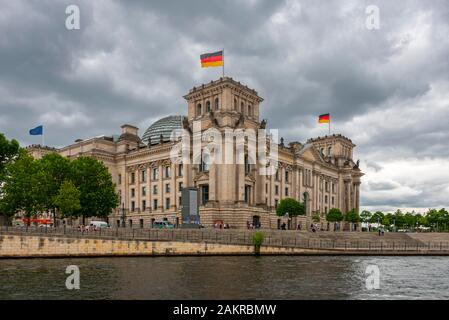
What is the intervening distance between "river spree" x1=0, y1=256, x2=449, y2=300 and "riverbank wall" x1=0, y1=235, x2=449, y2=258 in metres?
9.88

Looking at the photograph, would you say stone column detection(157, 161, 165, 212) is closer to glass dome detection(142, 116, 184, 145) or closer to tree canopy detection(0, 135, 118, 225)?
glass dome detection(142, 116, 184, 145)

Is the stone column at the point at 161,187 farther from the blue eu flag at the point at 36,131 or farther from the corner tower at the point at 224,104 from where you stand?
the blue eu flag at the point at 36,131

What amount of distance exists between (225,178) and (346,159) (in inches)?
2509

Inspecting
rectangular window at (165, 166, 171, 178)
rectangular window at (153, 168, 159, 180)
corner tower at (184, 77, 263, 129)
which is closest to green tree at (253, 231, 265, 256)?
corner tower at (184, 77, 263, 129)

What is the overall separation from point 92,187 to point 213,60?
99.4ft

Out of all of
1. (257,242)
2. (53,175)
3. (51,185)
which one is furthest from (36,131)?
(257,242)

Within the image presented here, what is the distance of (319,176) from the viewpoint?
127m

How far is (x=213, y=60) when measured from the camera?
3231 inches

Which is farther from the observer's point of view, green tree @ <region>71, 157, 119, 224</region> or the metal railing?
green tree @ <region>71, 157, 119, 224</region>

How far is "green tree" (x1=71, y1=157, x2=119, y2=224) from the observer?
78438mm

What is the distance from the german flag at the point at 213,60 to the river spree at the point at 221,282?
156 ft

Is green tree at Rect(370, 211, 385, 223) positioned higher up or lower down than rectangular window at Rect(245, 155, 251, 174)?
lower down

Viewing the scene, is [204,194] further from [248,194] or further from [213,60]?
[213,60]
